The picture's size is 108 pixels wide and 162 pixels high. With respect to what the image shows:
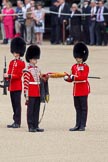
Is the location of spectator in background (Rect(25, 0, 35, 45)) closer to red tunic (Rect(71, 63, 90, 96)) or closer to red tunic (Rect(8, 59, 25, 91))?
red tunic (Rect(8, 59, 25, 91))

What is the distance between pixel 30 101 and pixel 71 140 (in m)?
1.23

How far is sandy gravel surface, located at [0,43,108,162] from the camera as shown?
11383 mm

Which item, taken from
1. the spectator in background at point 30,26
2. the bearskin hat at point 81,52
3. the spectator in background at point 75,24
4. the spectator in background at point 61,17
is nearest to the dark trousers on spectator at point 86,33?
the spectator in background at point 75,24

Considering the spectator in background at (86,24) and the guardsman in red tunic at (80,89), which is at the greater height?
the guardsman in red tunic at (80,89)

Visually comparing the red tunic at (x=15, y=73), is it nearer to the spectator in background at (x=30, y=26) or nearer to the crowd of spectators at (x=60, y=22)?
the crowd of spectators at (x=60, y=22)

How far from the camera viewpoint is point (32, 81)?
529 inches

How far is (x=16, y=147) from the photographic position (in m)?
12.0

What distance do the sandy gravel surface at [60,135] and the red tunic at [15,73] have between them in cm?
71

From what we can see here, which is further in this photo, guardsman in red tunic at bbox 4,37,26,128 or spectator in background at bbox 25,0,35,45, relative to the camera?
spectator in background at bbox 25,0,35,45

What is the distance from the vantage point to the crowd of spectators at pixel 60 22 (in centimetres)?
2830

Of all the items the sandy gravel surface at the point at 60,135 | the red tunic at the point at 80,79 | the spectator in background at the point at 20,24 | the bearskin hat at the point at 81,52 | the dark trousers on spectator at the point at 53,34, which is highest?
the bearskin hat at the point at 81,52

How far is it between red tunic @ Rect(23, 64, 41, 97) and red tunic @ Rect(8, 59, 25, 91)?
37 centimetres

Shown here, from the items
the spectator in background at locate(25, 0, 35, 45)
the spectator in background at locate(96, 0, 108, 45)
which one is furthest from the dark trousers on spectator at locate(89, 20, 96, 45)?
the spectator in background at locate(25, 0, 35, 45)

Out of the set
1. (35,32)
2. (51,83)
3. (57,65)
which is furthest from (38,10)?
(51,83)
